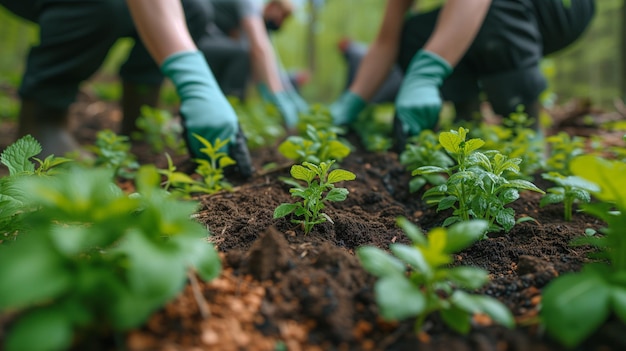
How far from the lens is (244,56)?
4.55 m

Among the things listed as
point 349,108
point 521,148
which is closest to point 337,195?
point 521,148

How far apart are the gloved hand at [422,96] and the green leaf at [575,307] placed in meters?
1.48

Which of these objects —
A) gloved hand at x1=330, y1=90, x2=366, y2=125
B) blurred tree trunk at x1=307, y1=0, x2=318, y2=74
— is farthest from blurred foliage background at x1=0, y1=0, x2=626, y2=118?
gloved hand at x1=330, y1=90, x2=366, y2=125

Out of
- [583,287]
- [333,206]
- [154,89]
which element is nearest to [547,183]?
[333,206]

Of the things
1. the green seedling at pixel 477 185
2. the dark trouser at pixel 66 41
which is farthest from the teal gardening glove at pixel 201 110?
the green seedling at pixel 477 185

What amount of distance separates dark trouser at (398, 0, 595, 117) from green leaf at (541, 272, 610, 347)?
1.83 meters

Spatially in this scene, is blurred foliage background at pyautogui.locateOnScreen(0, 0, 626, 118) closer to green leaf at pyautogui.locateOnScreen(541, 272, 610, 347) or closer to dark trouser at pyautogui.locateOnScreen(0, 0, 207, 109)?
dark trouser at pyautogui.locateOnScreen(0, 0, 207, 109)

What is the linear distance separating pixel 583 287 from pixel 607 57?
5.29 m

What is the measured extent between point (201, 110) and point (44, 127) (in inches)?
41.5

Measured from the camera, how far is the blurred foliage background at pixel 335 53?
4.86 metres

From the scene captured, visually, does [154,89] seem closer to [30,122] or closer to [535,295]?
[30,122]

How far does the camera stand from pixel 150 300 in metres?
0.72

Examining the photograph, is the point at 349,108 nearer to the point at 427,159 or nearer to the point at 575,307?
the point at 427,159

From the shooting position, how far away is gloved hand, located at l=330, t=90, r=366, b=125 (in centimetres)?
296
